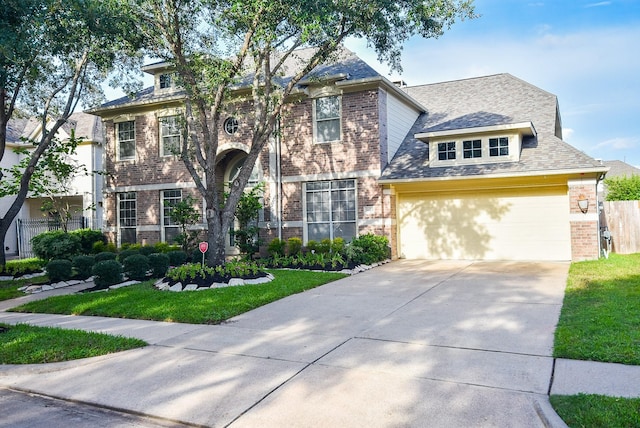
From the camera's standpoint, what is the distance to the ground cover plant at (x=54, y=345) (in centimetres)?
579

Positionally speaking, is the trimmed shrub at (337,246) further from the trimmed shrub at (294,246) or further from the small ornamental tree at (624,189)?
the small ornamental tree at (624,189)

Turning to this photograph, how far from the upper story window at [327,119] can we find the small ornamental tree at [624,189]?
49.0ft

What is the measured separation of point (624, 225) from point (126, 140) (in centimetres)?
1797

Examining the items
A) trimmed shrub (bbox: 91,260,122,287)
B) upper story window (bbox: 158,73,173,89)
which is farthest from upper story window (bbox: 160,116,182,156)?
trimmed shrub (bbox: 91,260,122,287)

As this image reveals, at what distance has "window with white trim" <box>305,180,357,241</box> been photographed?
50.2 feet

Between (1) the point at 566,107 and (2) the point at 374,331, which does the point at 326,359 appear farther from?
(1) the point at 566,107

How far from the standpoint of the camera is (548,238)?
13.9 meters

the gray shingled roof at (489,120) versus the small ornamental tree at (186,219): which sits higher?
the gray shingled roof at (489,120)

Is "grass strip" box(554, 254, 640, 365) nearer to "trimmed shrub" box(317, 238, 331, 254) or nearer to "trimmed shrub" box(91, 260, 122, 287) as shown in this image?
"trimmed shrub" box(317, 238, 331, 254)

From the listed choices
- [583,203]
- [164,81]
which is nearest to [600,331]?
[583,203]

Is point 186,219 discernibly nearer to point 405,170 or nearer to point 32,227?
point 405,170

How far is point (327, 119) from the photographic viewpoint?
612 inches

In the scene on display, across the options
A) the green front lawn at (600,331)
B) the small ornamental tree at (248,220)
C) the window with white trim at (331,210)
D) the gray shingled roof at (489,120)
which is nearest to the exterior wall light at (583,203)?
the gray shingled roof at (489,120)

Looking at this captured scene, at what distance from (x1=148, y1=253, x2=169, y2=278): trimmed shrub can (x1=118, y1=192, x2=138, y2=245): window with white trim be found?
6777 millimetres
